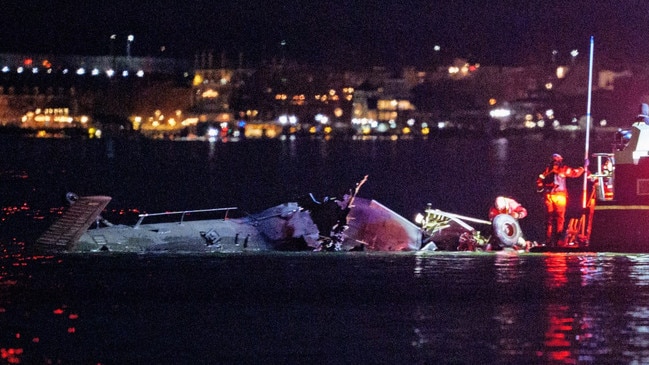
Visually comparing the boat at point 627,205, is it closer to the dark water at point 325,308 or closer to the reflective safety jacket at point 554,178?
the dark water at point 325,308

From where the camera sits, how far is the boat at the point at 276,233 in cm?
1952

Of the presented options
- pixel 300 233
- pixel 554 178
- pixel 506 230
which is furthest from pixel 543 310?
pixel 300 233

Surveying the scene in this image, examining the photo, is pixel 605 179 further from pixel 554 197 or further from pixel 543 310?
pixel 543 310

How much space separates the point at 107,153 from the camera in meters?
142

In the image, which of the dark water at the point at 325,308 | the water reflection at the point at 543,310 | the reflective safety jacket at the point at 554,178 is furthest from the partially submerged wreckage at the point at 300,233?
the water reflection at the point at 543,310

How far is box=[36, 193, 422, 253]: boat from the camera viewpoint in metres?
19.5

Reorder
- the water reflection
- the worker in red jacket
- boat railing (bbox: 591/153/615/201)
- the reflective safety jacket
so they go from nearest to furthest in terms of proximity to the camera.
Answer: the water reflection → boat railing (bbox: 591/153/615/201) → the reflective safety jacket → the worker in red jacket

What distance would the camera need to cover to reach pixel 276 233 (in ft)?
67.6

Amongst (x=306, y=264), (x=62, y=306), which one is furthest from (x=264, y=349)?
(x=306, y=264)

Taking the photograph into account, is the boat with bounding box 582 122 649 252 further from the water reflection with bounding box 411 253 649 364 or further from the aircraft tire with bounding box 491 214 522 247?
the aircraft tire with bounding box 491 214 522 247

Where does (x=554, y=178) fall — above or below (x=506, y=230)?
above

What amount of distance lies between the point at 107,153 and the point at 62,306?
440 ft

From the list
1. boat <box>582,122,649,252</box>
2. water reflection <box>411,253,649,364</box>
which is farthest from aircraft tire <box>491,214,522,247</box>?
water reflection <box>411,253,649,364</box>

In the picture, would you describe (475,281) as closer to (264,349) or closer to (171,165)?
(264,349)
